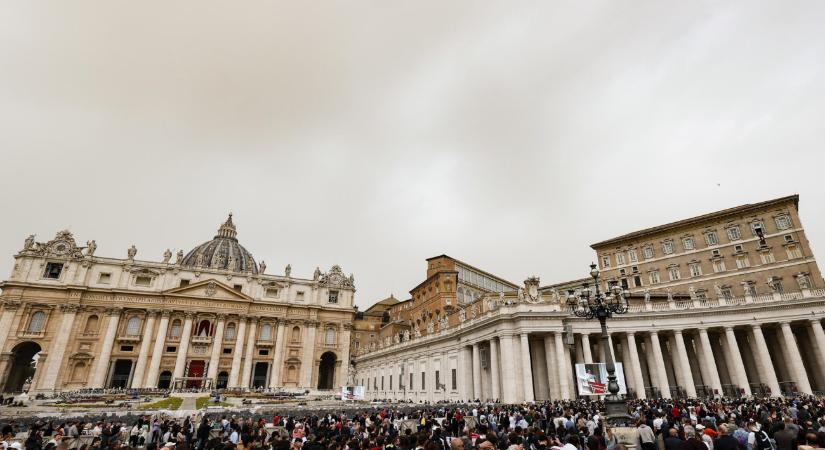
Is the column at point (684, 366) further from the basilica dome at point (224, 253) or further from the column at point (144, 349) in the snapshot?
the basilica dome at point (224, 253)

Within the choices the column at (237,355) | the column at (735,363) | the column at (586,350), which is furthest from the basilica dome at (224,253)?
the column at (735,363)

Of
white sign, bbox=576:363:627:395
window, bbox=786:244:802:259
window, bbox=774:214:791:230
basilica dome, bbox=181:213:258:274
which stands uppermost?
basilica dome, bbox=181:213:258:274

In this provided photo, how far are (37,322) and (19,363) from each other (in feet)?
23.5

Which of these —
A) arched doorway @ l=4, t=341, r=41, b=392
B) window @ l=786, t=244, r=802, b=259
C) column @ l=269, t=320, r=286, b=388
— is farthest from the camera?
column @ l=269, t=320, r=286, b=388

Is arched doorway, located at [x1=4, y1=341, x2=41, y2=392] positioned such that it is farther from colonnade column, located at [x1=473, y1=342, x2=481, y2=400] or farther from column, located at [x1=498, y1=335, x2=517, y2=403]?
column, located at [x1=498, y1=335, x2=517, y2=403]

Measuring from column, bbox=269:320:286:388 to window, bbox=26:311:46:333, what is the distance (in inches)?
1139

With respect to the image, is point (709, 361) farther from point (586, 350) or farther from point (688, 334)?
point (586, 350)

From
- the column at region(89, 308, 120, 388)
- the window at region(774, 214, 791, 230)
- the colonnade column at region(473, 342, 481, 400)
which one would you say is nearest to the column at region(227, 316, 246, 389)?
the column at region(89, 308, 120, 388)

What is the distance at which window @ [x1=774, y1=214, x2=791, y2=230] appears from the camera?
40.3 meters

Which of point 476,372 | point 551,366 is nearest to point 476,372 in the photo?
point 476,372

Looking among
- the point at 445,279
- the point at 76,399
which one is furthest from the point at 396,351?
the point at 76,399

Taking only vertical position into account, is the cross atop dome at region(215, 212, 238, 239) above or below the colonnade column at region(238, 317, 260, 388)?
above

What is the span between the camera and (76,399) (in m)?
37.5

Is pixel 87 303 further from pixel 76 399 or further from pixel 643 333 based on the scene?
pixel 643 333
